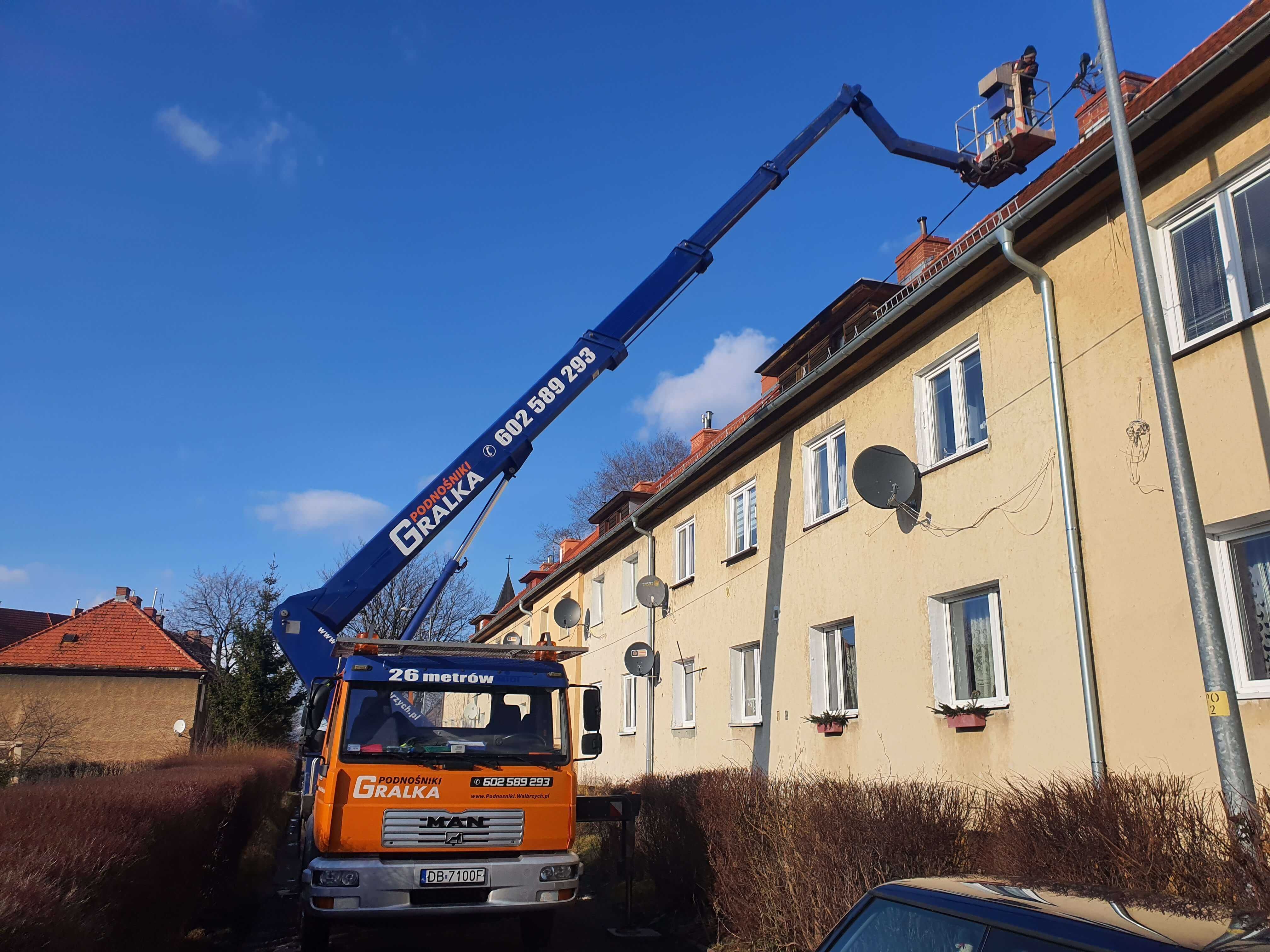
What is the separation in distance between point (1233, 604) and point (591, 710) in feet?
17.5

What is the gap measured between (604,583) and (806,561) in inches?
429

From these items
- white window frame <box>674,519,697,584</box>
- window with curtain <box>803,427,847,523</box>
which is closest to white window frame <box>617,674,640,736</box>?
white window frame <box>674,519,697,584</box>

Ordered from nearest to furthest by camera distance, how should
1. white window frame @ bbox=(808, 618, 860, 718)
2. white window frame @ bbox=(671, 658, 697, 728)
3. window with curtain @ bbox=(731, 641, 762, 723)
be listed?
white window frame @ bbox=(808, 618, 860, 718)
window with curtain @ bbox=(731, 641, 762, 723)
white window frame @ bbox=(671, 658, 697, 728)

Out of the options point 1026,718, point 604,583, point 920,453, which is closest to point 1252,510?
point 1026,718

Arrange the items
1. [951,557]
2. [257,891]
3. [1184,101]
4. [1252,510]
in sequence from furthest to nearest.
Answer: [257,891]
[951,557]
[1184,101]
[1252,510]

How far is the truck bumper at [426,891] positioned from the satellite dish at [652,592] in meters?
9.31

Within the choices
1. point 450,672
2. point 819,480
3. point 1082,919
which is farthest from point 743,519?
point 1082,919

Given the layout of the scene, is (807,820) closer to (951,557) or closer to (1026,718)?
(1026,718)

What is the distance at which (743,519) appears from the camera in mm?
14297

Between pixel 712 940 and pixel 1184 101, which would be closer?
pixel 1184 101

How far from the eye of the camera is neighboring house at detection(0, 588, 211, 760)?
31156 mm

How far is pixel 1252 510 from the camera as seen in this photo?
5918 mm

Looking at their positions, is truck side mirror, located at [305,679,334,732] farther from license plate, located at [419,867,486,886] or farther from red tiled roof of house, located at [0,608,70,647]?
red tiled roof of house, located at [0,608,70,647]

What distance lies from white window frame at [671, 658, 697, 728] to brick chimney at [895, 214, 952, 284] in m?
7.16
